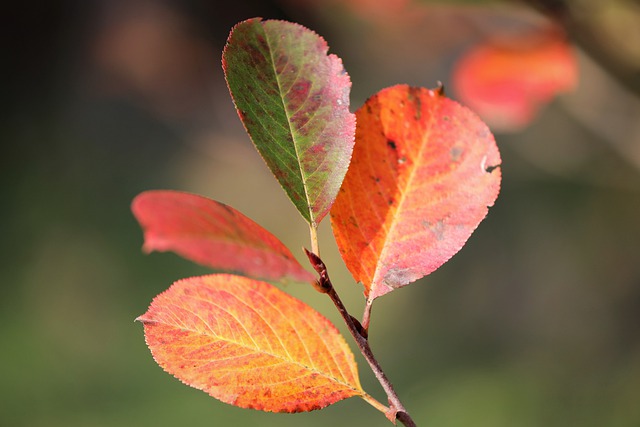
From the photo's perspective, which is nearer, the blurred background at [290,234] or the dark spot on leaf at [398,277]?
the dark spot on leaf at [398,277]

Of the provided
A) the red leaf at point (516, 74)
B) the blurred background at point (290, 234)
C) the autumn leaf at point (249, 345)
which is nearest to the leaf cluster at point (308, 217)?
the autumn leaf at point (249, 345)

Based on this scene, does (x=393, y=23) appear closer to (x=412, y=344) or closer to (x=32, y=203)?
(x=412, y=344)

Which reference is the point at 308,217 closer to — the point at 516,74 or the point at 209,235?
the point at 209,235

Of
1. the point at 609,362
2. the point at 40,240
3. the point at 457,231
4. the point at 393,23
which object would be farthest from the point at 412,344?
the point at 457,231

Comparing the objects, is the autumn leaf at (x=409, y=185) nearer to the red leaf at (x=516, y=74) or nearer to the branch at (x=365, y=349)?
the branch at (x=365, y=349)

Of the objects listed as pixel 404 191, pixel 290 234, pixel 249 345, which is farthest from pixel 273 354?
pixel 290 234
